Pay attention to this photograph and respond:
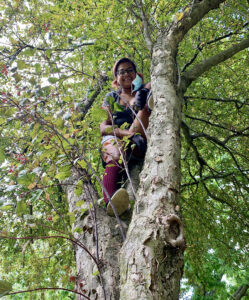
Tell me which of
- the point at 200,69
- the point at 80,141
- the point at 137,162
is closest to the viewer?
the point at 80,141

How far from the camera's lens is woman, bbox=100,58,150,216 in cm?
168

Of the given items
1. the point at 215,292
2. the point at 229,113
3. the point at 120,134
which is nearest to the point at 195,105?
the point at 229,113

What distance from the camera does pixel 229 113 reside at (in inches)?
173

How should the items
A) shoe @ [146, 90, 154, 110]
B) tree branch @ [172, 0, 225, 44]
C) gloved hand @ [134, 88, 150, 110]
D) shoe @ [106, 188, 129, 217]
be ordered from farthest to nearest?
tree branch @ [172, 0, 225, 44], gloved hand @ [134, 88, 150, 110], shoe @ [146, 90, 154, 110], shoe @ [106, 188, 129, 217]

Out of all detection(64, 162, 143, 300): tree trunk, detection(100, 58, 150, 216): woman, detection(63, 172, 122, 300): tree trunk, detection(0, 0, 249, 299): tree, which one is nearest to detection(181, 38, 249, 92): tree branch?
detection(0, 0, 249, 299): tree

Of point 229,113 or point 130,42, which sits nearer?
point 130,42

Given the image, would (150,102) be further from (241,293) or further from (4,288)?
(241,293)

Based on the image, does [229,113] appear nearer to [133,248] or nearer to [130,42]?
[130,42]

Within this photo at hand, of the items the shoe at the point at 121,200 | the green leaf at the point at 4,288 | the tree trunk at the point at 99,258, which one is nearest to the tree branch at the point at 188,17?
the shoe at the point at 121,200

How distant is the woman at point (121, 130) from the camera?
5.51ft

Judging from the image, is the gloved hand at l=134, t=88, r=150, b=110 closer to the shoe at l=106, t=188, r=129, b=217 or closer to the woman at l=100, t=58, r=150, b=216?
the woman at l=100, t=58, r=150, b=216

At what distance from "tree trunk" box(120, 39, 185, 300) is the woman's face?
1153 mm

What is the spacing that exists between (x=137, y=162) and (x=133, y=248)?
1.25m

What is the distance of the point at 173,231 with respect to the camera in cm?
111
